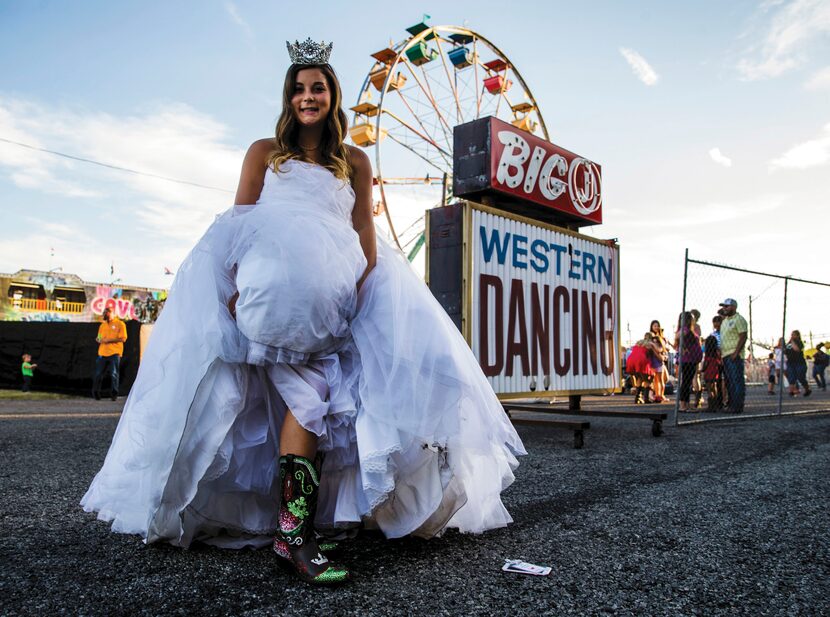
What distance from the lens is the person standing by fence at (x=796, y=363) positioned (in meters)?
12.9

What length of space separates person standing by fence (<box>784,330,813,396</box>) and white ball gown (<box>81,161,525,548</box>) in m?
13.3

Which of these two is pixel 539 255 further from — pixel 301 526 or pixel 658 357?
pixel 658 357

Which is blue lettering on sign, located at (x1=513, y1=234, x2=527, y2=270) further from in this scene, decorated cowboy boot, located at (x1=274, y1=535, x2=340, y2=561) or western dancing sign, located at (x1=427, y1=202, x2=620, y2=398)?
decorated cowboy boot, located at (x1=274, y1=535, x2=340, y2=561)

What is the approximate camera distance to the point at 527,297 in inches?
226

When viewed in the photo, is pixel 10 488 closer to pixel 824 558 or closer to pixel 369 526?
pixel 369 526

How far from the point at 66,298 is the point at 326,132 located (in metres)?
→ 36.1

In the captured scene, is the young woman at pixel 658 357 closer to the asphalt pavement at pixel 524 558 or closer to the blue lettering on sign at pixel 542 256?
the blue lettering on sign at pixel 542 256

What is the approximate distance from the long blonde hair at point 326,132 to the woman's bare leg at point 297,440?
882mm

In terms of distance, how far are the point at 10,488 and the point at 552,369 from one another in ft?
14.9

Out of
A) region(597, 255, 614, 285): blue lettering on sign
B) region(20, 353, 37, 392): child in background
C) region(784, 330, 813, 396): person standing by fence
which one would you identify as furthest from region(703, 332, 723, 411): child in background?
region(20, 353, 37, 392): child in background

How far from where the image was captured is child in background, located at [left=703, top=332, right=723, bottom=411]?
894 centimetres

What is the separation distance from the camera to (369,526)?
2.31 m

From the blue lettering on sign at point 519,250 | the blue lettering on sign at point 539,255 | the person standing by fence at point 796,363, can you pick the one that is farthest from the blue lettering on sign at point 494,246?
the person standing by fence at point 796,363

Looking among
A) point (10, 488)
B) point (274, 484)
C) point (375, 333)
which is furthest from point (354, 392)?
point (10, 488)
